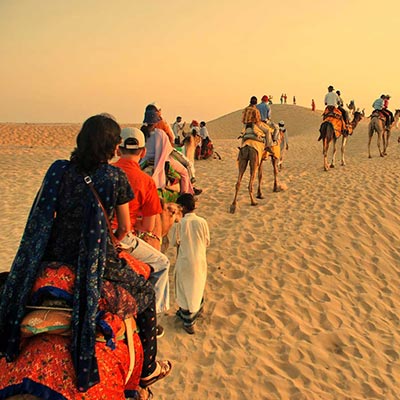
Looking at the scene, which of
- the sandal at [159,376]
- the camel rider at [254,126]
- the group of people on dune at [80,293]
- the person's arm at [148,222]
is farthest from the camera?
the camel rider at [254,126]

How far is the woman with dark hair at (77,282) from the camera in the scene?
2141mm

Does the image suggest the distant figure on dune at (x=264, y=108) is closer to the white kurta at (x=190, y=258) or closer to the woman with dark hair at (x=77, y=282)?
the white kurta at (x=190, y=258)

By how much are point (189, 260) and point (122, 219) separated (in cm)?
292

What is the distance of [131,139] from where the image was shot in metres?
3.89

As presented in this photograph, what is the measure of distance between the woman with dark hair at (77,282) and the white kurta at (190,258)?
2.84 meters

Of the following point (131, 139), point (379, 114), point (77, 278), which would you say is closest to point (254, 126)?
point (131, 139)

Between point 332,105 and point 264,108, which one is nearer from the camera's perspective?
point 264,108

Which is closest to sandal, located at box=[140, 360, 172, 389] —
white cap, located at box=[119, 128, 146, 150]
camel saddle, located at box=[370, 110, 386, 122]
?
white cap, located at box=[119, 128, 146, 150]

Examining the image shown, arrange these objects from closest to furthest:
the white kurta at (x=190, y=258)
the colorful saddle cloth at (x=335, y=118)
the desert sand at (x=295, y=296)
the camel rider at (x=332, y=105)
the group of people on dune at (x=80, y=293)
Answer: the group of people on dune at (x=80, y=293) → the desert sand at (x=295, y=296) → the white kurta at (x=190, y=258) → the colorful saddle cloth at (x=335, y=118) → the camel rider at (x=332, y=105)

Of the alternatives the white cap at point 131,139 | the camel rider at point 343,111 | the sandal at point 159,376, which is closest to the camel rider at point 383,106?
the camel rider at point 343,111

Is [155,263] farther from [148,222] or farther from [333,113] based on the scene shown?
[333,113]

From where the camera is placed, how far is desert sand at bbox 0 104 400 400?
15.6ft

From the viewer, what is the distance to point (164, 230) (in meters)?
5.81

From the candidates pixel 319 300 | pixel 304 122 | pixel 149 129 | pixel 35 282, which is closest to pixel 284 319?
pixel 319 300
